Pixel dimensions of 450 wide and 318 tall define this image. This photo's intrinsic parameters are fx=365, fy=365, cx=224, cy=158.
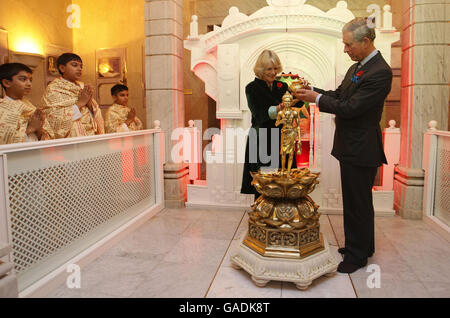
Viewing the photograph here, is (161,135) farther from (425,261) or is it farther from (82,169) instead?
(425,261)

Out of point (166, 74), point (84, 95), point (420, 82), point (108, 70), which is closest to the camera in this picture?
point (84, 95)

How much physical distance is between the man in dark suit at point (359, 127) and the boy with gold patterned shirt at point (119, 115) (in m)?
2.86

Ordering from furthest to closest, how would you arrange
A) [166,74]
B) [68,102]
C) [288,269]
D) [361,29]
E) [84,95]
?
[166,74] < [84,95] < [68,102] < [361,29] < [288,269]

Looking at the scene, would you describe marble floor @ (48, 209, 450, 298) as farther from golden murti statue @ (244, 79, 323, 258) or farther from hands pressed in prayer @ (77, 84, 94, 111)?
hands pressed in prayer @ (77, 84, 94, 111)

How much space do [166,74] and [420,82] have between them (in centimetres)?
294

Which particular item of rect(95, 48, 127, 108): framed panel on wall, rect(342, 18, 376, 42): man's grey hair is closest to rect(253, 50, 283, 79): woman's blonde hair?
rect(342, 18, 376, 42): man's grey hair

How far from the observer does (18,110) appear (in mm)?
3133

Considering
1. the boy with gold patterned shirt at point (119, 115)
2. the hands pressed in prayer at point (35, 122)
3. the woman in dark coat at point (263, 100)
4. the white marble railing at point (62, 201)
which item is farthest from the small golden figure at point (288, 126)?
the boy with gold patterned shirt at point (119, 115)

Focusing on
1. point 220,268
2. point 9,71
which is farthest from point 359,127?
point 9,71

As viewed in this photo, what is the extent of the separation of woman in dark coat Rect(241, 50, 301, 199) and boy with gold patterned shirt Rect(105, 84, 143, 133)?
210 centimetres

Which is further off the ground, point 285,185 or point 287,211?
point 285,185

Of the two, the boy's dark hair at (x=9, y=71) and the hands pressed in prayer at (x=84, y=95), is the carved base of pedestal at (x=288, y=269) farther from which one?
the boy's dark hair at (x=9, y=71)

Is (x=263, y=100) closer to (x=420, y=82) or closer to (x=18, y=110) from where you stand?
(x=420, y=82)

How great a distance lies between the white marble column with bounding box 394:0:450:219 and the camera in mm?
3961
